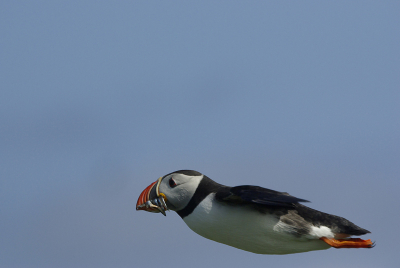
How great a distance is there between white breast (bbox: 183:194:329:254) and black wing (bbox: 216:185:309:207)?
0.20 metres

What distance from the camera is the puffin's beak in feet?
30.7

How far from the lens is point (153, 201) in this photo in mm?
9375

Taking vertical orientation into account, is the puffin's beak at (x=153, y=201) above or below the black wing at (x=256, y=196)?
below

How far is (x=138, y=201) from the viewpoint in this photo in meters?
9.58

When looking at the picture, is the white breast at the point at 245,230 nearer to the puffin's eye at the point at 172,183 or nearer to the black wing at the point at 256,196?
the black wing at the point at 256,196

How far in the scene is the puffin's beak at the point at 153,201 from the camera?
9.34 m

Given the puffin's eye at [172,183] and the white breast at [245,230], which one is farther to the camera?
the puffin's eye at [172,183]

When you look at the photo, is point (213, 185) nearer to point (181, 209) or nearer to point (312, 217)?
point (181, 209)

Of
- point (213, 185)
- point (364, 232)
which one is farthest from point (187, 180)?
point (364, 232)

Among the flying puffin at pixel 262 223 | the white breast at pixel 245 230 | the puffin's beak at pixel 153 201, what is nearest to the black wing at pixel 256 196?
the flying puffin at pixel 262 223

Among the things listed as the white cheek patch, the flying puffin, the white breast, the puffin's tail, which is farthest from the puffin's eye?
the puffin's tail

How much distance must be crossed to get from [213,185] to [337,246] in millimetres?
2431

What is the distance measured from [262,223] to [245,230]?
1.06 ft

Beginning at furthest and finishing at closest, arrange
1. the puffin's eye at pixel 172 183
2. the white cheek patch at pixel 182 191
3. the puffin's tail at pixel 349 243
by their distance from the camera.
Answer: the puffin's eye at pixel 172 183 → the white cheek patch at pixel 182 191 → the puffin's tail at pixel 349 243
